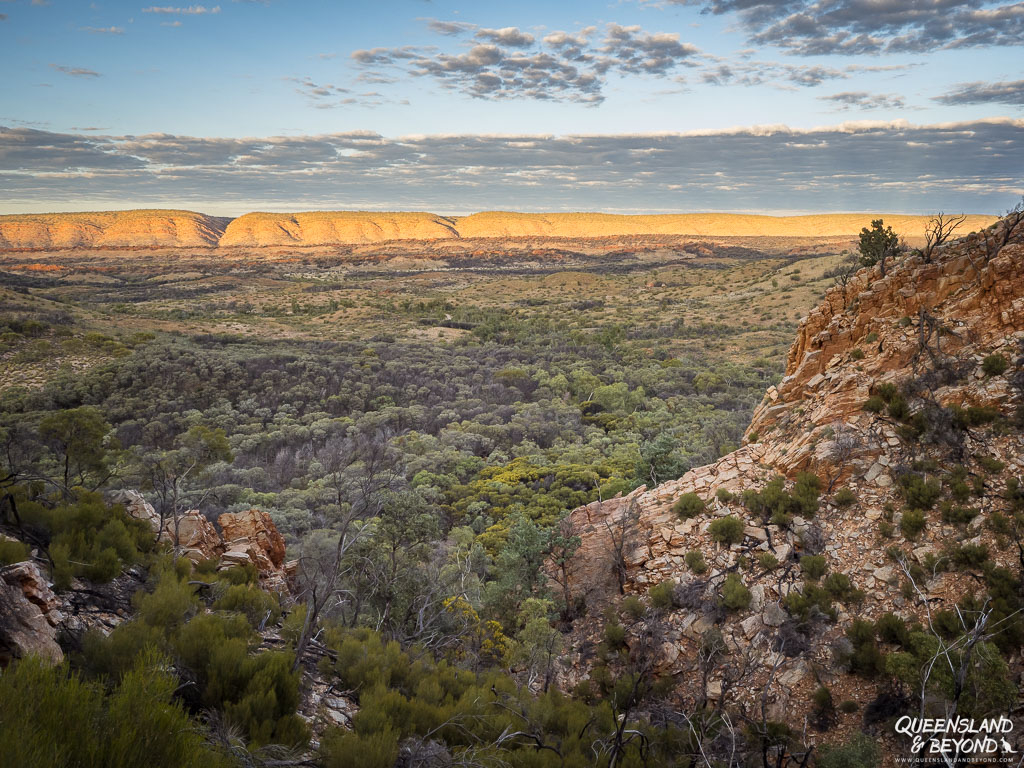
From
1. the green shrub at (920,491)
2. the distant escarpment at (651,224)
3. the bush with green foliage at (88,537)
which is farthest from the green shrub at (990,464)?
the distant escarpment at (651,224)

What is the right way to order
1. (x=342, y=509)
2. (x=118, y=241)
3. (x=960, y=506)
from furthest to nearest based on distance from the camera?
1. (x=118, y=241)
2. (x=342, y=509)
3. (x=960, y=506)

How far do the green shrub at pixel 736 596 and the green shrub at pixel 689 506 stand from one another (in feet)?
5.66

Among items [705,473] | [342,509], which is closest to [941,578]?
[705,473]

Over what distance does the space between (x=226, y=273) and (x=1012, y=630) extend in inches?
4388

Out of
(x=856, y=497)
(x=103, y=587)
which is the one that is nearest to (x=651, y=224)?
(x=856, y=497)

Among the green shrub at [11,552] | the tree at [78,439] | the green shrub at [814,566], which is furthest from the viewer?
the tree at [78,439]

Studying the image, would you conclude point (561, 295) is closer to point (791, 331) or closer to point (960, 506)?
point (791, 331)

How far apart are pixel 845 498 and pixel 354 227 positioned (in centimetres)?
17656

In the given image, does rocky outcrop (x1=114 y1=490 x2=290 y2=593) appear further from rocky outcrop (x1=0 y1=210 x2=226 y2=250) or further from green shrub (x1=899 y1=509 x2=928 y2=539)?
rocky outcrop (x1=0 y1=210 x2=226 y2=250)

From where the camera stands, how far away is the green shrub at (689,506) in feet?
32.2

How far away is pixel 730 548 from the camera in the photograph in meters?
8.91

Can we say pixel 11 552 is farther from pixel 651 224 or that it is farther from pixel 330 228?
pixel 330 228

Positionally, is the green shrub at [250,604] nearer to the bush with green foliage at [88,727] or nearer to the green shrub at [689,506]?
the bush with green foliage at [88,727]

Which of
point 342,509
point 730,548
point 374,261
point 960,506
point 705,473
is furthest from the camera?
point 374,261
